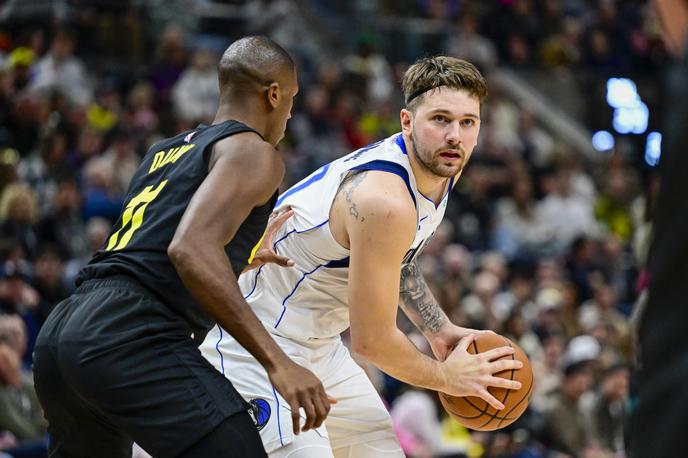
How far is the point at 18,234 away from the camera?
9.20 meters

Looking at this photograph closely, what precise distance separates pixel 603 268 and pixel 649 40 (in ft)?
20.6

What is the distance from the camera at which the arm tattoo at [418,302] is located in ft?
15.3

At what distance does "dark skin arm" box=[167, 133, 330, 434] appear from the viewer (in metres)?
3.19

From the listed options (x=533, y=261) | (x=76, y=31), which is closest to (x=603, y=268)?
(x=533, y=261)

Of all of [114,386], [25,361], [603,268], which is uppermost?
[114,386]

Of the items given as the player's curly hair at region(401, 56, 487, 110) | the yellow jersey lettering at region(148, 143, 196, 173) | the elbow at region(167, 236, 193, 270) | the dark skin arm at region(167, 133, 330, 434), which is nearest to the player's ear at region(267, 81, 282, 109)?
the yellow jersey lettering at region(148, 143, 196, 173)

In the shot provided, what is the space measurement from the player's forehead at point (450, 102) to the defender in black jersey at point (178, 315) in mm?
940

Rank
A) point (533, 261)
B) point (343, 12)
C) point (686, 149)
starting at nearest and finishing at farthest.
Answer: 1. point (686, 149)
2. point (533, 261)
3. point (343, 12)

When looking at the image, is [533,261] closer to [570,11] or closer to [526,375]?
[570,11]

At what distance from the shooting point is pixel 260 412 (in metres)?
4.18

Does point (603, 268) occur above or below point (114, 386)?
below

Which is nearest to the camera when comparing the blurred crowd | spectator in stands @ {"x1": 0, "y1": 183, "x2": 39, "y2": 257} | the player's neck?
the player's neck

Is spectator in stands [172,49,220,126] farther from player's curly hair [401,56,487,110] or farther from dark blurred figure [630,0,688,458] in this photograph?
dark blurred figure [630,0,688,458]

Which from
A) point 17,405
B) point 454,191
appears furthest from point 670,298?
point 454,191
